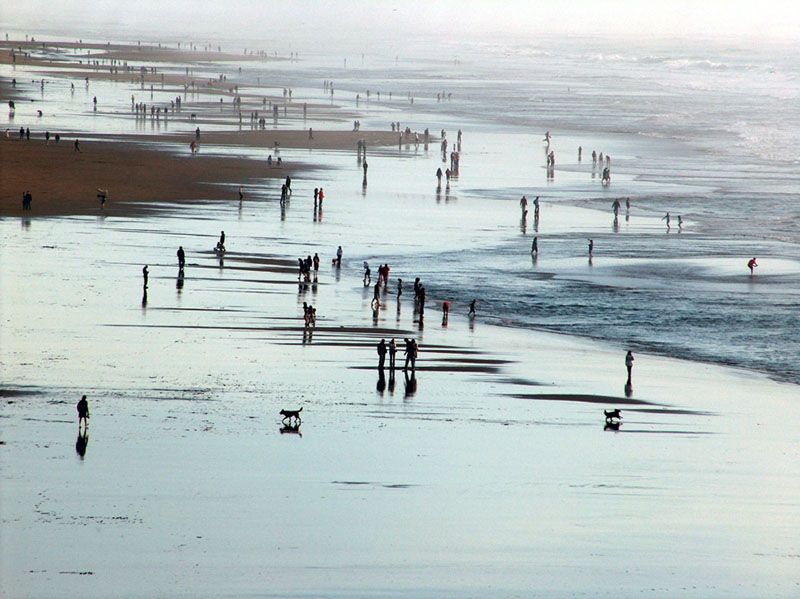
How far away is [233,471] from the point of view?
19.7 metres

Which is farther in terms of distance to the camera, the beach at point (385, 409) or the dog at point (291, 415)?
the dog at point (291, 415)

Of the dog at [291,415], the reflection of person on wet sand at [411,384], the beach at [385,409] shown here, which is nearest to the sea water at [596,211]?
the beach at [385,409]

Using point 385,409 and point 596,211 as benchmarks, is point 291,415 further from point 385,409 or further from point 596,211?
point 596,211

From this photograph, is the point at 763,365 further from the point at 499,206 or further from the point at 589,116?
the point at 589,116

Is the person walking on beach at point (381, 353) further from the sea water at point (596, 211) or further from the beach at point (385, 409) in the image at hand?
the sea water at point (596, 211)

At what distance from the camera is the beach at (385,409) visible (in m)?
16.3

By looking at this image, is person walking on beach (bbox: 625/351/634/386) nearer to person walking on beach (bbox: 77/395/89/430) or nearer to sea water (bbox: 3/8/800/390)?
sea water (bbox: 3/8/800/390)

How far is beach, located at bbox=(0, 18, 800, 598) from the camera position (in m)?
16.3

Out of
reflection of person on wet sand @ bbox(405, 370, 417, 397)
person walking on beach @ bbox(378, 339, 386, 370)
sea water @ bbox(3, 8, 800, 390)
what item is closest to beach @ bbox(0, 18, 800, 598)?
reflection of person on wet sand @ bbox(405, 370, 417, 397)

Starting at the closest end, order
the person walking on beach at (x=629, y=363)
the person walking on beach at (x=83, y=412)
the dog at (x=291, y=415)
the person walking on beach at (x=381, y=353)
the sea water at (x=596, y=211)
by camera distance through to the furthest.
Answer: the person walking on beach at (x=83, y=412) → the dog at (x=291, y=415) → the person walking on beach at (x=381, y=353) → the person walking on beach at (x=629, y=363) → the sea water at (x=596, y=211)

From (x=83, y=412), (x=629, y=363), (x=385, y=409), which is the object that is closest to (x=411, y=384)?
(x=385, y=409)

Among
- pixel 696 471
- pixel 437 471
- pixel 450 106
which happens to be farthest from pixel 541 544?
pixel 450 106

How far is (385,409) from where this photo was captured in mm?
24391

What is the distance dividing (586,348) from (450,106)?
9949cm
